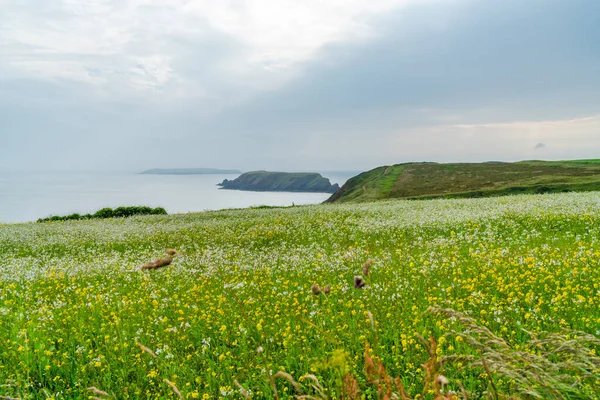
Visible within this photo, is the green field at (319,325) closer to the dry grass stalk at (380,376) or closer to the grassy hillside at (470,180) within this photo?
the dry grass stalk at (380,376)

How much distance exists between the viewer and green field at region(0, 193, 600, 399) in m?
3.88

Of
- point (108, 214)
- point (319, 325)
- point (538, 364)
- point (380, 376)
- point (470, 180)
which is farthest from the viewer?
point (470, 180)

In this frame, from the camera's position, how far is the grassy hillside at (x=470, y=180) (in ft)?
210

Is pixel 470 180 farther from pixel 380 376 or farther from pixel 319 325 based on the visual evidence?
pixel 380 376

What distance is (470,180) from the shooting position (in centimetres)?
8750

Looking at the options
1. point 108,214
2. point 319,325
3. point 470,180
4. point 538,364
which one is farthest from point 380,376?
point 470,180

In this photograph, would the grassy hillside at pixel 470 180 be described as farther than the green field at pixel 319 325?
Yes

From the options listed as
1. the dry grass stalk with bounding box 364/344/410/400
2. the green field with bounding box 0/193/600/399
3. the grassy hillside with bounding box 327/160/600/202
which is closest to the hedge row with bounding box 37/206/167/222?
the green field with bounding box 0/193/600/399

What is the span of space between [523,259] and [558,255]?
122 centimetres

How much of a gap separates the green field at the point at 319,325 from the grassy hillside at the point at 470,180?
179 ft

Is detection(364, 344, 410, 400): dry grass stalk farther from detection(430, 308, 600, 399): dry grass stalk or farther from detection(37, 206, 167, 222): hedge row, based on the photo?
detection(37, 206, 167, 222): hedge row

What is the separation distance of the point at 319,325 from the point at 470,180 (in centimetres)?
8948

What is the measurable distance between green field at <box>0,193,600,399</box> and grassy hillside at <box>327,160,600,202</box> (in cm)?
5461

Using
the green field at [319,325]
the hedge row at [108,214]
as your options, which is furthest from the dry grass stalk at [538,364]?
the hedge row at [108,214]
